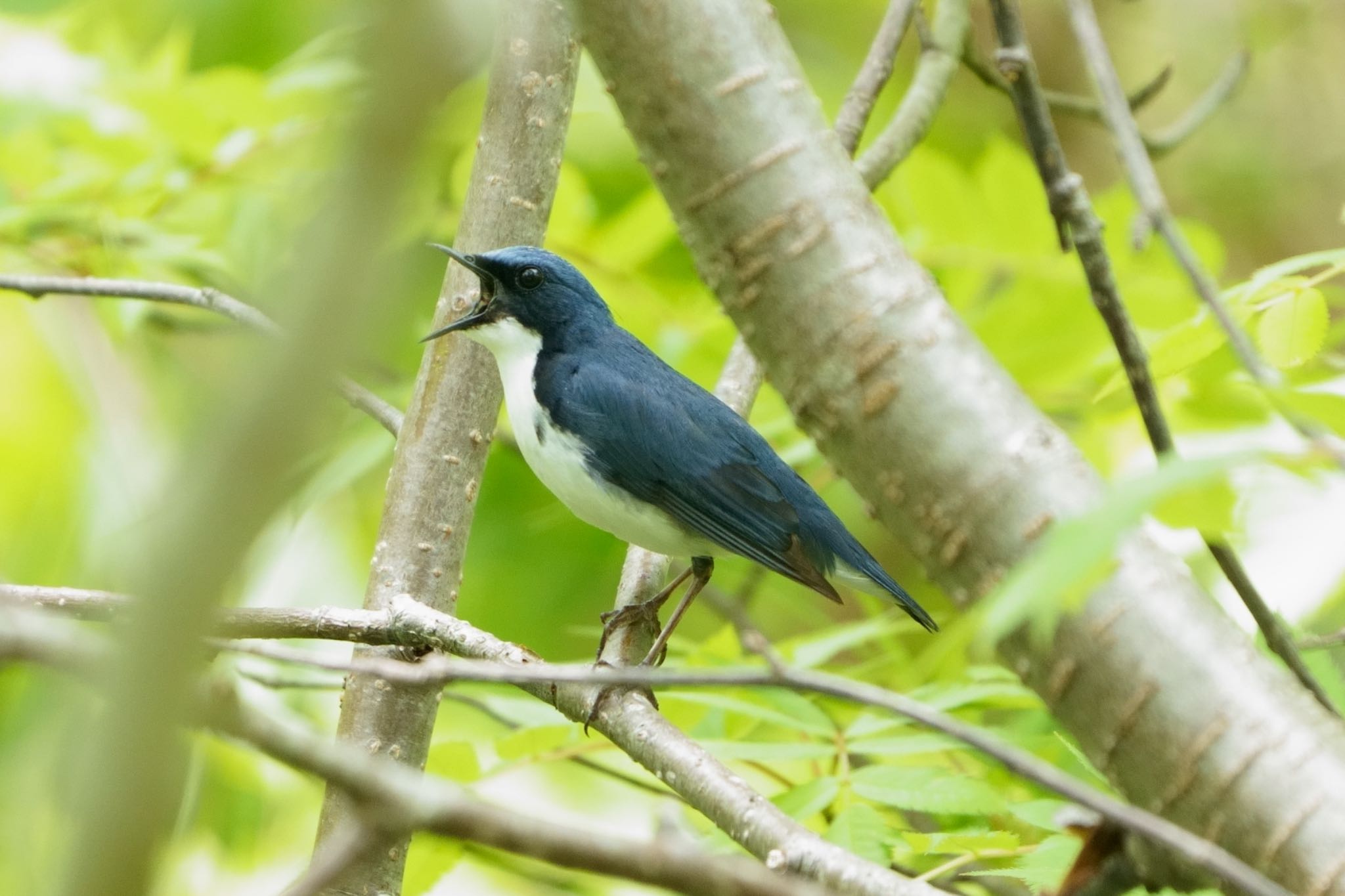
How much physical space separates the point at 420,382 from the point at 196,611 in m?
2.40

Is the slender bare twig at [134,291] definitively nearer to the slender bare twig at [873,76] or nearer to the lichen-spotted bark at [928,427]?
the slender bare twig at [873,76]

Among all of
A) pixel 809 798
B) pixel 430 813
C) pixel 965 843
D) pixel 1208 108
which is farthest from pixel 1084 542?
pixel 1208 108

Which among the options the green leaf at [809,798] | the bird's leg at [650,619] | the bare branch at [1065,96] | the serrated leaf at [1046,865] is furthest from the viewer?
the bare branch at [1065,96]

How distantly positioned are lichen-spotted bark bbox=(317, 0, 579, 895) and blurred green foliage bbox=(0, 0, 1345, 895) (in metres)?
0.16

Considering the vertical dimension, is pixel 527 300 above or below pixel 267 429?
above

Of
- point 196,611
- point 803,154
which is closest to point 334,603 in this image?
point 803,154

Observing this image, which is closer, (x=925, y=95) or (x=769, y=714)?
(x=769, y=714)

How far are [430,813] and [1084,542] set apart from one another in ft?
1.83

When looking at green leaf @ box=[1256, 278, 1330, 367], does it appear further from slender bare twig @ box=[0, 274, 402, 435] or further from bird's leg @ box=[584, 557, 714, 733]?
slender bare twig @ box=[0, 274, 402, 435]

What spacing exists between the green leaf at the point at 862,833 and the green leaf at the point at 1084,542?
44.9 inches

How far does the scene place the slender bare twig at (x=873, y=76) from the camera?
3188 mm

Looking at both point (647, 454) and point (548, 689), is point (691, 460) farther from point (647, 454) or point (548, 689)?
point (548, 689)

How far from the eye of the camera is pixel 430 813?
0.91m

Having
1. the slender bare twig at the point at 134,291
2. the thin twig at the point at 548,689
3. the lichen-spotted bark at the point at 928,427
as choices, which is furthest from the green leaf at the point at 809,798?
the slender bare twig at the point at 134,291
